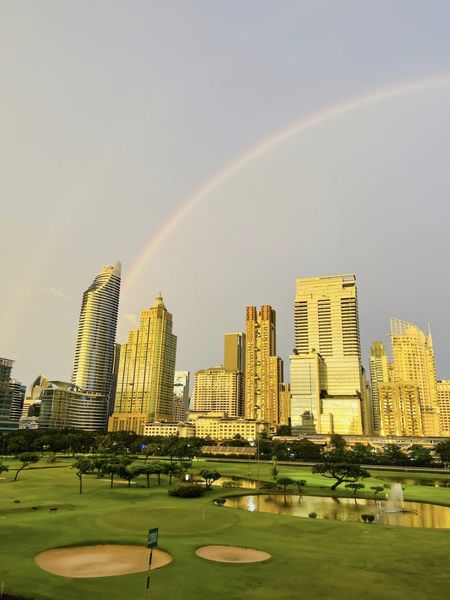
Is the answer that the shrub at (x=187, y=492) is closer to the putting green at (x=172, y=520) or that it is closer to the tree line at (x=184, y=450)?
the putting green at (x=172, y=520)

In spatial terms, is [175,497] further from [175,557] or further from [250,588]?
[250,588]

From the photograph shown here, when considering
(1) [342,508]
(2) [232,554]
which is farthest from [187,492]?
(2) [232,554]

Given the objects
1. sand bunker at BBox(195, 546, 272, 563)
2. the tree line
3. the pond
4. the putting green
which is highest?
the tree line

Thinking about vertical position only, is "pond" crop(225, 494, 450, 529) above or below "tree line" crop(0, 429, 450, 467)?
below

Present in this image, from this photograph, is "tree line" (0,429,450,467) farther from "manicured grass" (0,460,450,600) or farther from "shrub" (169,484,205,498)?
"manicured grass" (0,460,450,600)

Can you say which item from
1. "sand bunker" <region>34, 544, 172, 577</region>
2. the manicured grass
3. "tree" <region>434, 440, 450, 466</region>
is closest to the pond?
the manicured grass

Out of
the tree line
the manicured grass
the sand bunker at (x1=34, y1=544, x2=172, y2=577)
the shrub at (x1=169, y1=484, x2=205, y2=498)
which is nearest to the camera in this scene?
the manicured grass

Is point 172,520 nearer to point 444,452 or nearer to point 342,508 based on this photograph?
point 342,508
